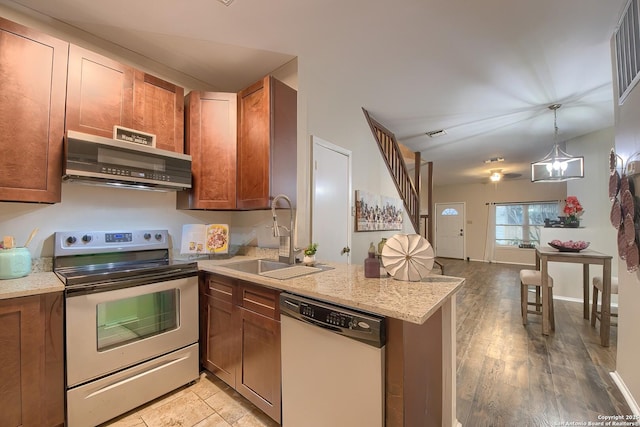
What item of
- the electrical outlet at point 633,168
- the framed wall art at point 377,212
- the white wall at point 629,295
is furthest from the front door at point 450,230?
the electrical outlet at point 633,168

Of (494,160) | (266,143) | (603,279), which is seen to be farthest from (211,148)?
(494,160)

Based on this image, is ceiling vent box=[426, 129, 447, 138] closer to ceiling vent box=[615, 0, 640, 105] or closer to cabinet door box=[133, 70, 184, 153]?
ceiling vent box=[615, 0, 640, 105]

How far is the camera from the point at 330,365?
1.19m

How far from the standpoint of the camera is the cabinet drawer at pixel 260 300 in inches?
58.2

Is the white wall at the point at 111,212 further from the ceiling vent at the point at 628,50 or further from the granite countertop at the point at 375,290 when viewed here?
the ceiling vent at the point at 628,50

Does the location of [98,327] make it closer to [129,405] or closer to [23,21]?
[129,405]

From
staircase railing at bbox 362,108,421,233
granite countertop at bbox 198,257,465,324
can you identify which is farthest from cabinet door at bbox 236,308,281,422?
staircase railing at bbox 362,108,421,233

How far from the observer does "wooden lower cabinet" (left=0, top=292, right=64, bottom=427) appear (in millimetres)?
1263

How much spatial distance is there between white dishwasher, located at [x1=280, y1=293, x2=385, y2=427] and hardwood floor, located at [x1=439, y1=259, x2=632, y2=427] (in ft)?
3.32

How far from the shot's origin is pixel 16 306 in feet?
4.20

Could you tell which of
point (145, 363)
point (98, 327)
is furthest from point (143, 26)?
point (145, 363)

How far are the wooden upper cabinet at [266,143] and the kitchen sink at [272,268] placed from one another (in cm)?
47

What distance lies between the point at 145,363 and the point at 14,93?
5.86ft

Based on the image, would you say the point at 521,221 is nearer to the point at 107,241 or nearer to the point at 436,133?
the point at 436,133
